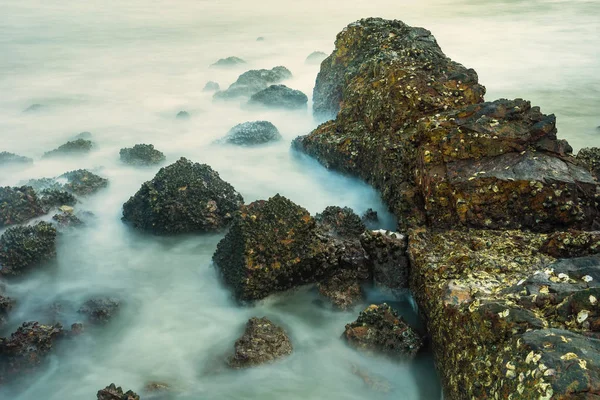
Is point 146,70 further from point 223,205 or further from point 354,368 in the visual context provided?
point 354,368

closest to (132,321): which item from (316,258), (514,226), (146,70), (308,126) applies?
(316,258)

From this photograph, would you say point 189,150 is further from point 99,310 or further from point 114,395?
point 114,395

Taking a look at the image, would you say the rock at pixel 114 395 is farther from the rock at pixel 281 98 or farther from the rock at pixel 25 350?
the rock at pixel 281 98

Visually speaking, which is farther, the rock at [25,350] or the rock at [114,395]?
the rock at [25,350]

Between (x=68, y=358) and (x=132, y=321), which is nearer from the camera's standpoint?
(x=68, y=358)

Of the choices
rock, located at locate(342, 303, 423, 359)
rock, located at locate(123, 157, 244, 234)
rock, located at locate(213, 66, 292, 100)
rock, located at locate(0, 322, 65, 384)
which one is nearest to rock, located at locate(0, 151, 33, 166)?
rock, located at locate(123, 157, 244, 234)

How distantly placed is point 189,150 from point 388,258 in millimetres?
7782

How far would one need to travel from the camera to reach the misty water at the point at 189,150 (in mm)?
5531

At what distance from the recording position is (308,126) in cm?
1338

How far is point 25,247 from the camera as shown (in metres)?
7.37

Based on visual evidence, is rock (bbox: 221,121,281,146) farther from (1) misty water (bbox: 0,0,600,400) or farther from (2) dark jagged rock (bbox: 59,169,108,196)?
(2) dark jagged rock (bbox: 59,169,108,196)

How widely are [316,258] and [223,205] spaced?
252cm

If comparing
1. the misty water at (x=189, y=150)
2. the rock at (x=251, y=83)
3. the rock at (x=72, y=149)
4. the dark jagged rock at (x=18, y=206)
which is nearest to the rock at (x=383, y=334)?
the misty water at (x=189, y=150)

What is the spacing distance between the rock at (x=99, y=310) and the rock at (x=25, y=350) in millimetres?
554
